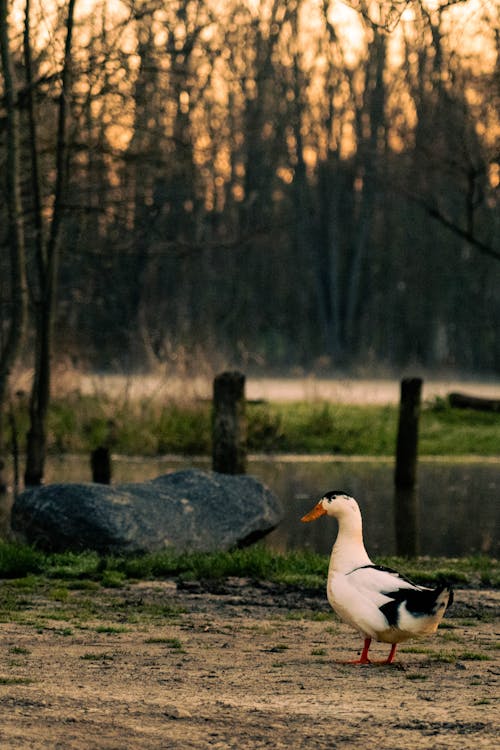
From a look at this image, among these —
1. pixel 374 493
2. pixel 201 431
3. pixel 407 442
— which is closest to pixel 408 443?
pixel 407 442

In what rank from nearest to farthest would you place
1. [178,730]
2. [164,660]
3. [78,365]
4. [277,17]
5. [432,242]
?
1. [178,730]
2. [164,660]
3. [78,365]
4. [277,17]
5. [432,242]

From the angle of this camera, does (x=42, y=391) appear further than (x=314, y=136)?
No

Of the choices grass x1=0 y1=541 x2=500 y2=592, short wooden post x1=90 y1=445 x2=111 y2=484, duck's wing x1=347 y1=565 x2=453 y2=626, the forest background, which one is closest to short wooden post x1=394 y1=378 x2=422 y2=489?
short wooden post x1=90 y1=445 x2=111 y2=484

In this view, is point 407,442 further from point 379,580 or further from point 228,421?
point 379,580

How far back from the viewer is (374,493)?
18.8m

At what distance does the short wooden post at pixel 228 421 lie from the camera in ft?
58.7

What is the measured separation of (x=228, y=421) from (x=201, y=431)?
211 inches

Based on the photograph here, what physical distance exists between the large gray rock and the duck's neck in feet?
16.0

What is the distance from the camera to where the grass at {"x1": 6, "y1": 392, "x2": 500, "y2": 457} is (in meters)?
23.2

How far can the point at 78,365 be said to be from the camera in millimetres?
25484

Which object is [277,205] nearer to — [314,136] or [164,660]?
[314,136]

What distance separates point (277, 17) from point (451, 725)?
40.4 metres

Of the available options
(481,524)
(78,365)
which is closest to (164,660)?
(481,524)

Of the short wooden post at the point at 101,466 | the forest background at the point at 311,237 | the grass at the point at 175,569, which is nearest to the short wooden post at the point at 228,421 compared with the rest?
the short wooden post at the point at 101,466
